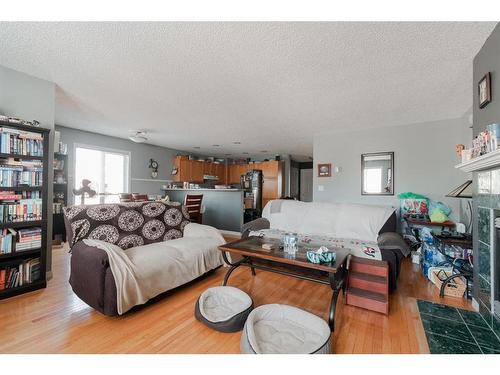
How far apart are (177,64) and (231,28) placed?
2.40 feet

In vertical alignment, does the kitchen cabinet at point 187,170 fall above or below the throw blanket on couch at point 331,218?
above

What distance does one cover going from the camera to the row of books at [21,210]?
6.58ft

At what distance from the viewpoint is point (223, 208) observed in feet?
16.6

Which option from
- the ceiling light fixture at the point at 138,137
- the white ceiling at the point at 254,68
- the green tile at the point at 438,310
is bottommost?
the green tile at the point at 438,310

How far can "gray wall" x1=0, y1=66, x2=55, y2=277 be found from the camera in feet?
7.09

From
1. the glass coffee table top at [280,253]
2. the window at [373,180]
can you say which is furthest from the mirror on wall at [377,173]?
the glass coffee table top at [280,253]

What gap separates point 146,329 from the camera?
63.4 inches

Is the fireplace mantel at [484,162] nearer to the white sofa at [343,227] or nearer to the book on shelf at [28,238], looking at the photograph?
the white sofa at [343,227]

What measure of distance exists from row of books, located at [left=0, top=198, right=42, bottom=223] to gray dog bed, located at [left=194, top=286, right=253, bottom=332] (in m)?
1.87

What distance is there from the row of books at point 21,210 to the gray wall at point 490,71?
13.3 feet

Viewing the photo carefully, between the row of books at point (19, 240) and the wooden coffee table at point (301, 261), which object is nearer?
the wooden coffee table at point (301, 261)
